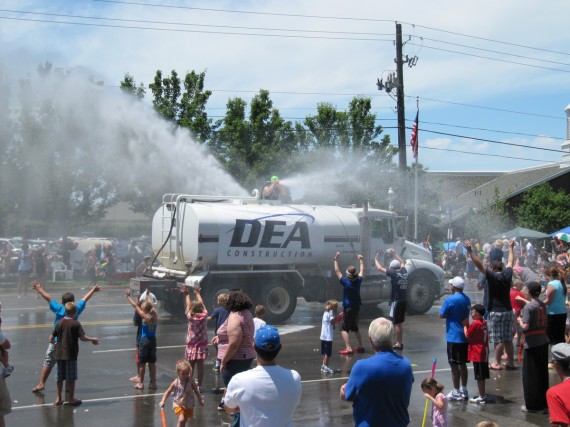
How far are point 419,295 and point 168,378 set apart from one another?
10100mm

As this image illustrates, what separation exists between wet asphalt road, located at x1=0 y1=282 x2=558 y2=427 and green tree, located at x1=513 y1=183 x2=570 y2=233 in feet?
83.0

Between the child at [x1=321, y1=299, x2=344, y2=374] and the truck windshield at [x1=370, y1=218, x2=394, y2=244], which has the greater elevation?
the truck windshield at [x1=370, y1=218, x2=394, y2=244]

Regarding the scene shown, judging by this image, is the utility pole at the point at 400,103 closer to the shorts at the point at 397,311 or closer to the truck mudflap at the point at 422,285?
the truck mudflap at the point at 422,285

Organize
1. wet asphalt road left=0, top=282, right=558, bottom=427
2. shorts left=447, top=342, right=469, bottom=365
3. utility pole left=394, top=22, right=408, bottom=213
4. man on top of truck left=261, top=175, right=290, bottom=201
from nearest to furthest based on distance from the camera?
wet asphalt road left=0, top=282, right=558, bottom=427 < shorts left=447, top=342, right=469, bottom=365 < man on top of truck left=261, top=175, right=290, bottom=201 < utility pole left=394, top=22, right=408, bottom=213

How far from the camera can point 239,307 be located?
7430 mm

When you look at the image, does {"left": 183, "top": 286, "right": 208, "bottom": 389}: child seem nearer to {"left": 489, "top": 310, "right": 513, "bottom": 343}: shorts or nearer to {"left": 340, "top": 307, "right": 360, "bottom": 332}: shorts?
{"left": 340, "top": 307, "right": 360, "bottom": 332}: shorts

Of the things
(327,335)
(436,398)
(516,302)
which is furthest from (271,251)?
(436,398)

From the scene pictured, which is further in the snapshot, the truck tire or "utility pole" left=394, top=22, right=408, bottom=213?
"utility pole" left=394, top=22, right=408, bottom=213

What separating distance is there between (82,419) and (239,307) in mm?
2818

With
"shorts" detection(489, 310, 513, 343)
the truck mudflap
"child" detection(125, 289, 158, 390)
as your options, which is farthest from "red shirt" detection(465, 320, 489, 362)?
the truck mudflap

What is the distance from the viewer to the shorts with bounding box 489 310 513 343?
11.2 m

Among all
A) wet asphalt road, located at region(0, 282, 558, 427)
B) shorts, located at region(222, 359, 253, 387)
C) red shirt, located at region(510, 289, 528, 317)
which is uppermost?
red shirt, located at region(510, 289, 528, 317)

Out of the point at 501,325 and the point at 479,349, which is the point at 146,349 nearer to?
the point at 479,349

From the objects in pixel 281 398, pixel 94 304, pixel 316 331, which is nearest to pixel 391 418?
pixel 281 398
